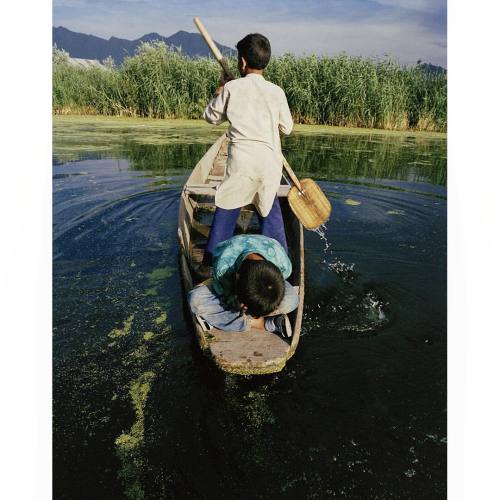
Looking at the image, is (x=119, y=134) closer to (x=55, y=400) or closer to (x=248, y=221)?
(x=248, y=221)

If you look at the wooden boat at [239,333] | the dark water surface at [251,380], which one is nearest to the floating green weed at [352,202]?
the dark water surface at [251,380]

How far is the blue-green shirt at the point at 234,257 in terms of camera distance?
1.93 meters

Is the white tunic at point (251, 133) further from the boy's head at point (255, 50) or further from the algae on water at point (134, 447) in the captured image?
the algae on water at point (134, 447)

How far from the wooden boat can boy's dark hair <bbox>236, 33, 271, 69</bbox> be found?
1.12 meters

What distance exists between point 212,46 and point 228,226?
1.17 m

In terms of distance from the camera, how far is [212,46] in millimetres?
2664

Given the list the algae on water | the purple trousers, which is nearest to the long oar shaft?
the purple trousers

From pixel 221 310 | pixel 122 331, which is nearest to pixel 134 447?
pixel 221 310

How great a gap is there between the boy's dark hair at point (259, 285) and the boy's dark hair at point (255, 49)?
1.02 m

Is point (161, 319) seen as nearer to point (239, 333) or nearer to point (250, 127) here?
point (239, 333)

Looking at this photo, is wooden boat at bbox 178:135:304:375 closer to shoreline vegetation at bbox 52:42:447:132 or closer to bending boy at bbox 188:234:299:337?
bending boy at bbox 188:234:299:337

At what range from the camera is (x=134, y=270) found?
10.1ft

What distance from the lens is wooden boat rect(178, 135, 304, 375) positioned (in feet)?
5.93

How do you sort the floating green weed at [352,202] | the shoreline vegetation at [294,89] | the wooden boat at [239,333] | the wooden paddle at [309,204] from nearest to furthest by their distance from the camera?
the wooden boat at [239,333], the wooden paddle at [309,204], the floating green weed at [352,202], the shoreline vegetation at [294,89]
